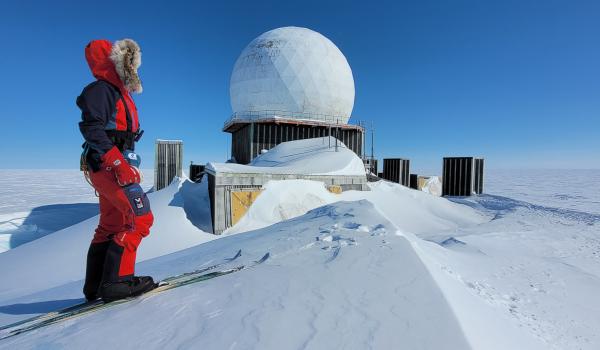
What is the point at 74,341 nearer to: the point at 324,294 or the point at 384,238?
the point at 324,294

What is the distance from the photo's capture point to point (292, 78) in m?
19.1

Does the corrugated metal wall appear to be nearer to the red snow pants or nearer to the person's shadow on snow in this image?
the person's shadow on snow

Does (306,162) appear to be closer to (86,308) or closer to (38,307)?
(38,307)

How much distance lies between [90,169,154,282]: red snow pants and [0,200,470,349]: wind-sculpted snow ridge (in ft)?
1.16

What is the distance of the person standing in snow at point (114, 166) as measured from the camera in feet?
7.63

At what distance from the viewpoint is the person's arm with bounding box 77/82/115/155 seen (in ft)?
7.51

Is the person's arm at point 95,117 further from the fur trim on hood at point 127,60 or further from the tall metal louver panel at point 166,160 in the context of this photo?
the tall metal louver panel at point 166,160

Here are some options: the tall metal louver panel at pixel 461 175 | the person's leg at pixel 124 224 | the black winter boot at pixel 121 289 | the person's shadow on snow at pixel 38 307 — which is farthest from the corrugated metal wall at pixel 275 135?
the black winter boot at pixel 121 289

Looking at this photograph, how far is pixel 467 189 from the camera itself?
73.2 ft

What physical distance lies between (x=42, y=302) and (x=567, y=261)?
718cm

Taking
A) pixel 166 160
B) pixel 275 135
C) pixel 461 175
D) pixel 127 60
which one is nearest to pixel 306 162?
pixel 275 135

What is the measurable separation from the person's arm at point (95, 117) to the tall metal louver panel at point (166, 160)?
15.3 m

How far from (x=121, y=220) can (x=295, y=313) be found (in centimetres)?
171

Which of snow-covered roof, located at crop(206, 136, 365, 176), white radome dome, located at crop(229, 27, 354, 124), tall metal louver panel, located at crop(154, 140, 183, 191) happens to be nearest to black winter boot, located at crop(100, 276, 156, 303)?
snow-covered roof, located at crop(206, 136, 365, 176)
